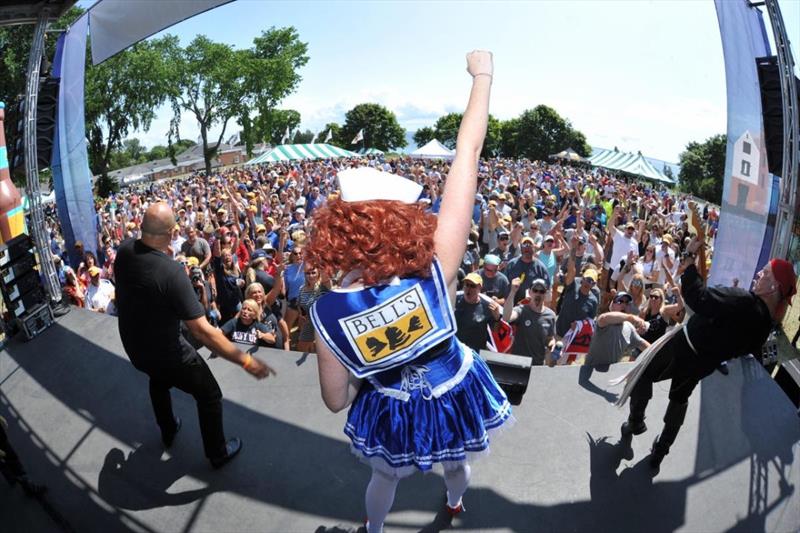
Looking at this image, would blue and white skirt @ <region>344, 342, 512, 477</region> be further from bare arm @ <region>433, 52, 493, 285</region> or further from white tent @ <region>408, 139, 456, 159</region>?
white tent @ <region>408, 139, 456, 159</region>

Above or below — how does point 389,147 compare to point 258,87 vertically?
below

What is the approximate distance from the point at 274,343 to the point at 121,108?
31.1 meters

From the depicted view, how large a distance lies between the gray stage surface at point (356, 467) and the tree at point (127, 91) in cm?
2999

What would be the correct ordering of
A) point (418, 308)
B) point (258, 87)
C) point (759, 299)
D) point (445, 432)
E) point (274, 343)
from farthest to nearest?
point (258, 87) → point (274, 343) → point (759, 299) → point (445, 432) → point (418, 308)

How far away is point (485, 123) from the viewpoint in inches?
59.6

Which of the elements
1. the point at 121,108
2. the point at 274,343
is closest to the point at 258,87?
the point at 121,108

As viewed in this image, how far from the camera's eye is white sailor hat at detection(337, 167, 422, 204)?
1.25 m

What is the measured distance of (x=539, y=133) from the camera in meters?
48.2

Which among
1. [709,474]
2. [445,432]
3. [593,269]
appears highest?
[445,432]

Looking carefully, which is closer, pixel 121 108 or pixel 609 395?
pixel 609 395

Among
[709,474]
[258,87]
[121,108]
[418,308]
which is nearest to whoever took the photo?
[418,308]

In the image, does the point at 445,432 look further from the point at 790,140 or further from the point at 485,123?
the point at 790,140

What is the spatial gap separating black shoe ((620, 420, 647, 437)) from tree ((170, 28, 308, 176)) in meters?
32.1

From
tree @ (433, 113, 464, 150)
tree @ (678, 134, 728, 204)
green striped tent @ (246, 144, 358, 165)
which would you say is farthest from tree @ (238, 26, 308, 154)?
tree @ (678, 134, 728, 204)
